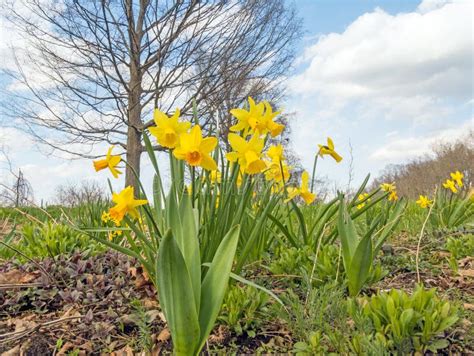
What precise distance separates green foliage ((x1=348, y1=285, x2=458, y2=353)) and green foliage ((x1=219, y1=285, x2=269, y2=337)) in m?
0.32

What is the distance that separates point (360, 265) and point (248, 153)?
24.1 inches

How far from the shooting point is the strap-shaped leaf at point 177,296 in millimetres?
1048

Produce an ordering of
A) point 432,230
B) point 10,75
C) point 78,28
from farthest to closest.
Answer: point 10,75
point 78,28
point 432,230

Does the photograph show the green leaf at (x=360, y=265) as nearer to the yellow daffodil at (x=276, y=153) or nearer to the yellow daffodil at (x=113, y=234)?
the yellow daffodil at (x=276, y=153)

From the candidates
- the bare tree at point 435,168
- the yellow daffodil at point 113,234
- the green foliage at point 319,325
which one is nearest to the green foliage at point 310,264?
the green foliage at point 319,325

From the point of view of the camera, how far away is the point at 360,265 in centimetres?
156

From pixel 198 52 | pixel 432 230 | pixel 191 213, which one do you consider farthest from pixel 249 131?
pixel 198 52

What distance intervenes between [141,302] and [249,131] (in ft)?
2.61

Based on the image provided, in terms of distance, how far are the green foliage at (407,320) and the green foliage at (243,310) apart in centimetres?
32

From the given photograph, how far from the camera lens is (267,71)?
9.90 meters

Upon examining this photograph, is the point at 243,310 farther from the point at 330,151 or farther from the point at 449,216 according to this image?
the point at 449,216

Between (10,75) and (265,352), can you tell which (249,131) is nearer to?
(265,352)

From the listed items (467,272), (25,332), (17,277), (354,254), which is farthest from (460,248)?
(17,277)

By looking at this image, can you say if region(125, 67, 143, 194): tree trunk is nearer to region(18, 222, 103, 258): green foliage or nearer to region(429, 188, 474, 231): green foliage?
region(18, 222, 103, 258): green foliage
